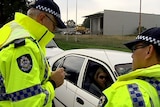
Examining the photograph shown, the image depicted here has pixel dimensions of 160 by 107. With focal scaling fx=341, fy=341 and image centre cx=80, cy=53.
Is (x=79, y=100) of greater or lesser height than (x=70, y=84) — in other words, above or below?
below

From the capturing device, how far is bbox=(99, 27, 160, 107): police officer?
183 cm

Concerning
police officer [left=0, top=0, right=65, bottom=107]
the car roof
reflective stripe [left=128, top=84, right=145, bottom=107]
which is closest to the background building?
the car roof

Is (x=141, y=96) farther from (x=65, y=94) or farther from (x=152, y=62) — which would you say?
(x=65, y=94)

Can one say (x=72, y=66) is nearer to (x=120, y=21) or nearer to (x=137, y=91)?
(x=137, y=91)

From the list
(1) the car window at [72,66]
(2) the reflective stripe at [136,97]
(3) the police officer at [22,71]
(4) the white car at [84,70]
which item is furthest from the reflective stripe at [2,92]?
(1) the car window at [72,66]

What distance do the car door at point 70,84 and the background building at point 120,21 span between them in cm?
5876

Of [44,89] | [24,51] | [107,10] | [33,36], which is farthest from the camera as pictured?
[107,10]

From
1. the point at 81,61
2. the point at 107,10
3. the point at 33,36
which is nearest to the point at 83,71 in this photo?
the point at 81,61

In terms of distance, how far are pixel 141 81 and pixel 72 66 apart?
11.1 feet

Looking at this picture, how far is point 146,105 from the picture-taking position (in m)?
1.82

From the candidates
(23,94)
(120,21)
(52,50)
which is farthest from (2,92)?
(120,21)

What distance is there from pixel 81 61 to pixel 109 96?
3.16 metres

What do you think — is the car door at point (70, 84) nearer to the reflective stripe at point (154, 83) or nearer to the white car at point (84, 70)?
the white car at point (84, 70)

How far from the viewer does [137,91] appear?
185cm
